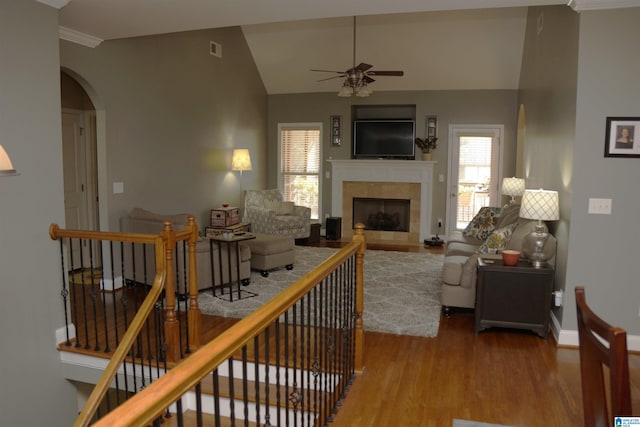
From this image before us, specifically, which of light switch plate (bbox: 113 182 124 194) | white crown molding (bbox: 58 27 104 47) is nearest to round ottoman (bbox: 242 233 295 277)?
light switch plate (bbox: 113 182 124 194)

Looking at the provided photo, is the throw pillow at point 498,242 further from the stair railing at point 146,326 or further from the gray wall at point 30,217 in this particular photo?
the gray wall at point 30,217

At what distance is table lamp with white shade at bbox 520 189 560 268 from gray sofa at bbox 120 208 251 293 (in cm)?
300

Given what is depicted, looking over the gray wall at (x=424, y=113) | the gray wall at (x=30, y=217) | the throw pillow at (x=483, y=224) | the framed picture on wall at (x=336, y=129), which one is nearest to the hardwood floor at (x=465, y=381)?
the gray wall at (x=30, y=217)

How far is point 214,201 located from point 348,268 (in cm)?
501

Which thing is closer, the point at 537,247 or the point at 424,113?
the point at 537,247

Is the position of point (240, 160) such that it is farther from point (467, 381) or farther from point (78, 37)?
point (467, 381)

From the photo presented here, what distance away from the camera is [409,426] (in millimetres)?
2939

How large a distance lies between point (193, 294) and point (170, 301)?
26 cm

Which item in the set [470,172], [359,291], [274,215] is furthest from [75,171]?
[470,172]

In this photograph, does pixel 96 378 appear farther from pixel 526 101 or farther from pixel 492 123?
pixel 492 123

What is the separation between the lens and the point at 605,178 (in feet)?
13.1

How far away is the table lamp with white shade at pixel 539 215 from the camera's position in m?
4.26

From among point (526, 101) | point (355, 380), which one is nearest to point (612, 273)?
point (355, 380)

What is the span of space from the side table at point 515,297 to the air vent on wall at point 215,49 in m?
5.29
